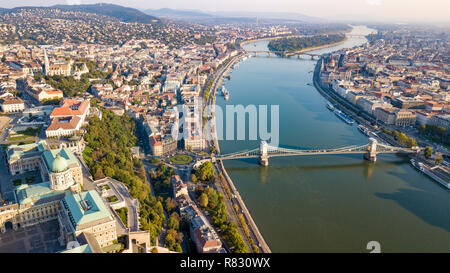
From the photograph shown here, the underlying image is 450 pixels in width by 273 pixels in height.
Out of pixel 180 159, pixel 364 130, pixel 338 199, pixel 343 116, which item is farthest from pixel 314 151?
pixel 343 116

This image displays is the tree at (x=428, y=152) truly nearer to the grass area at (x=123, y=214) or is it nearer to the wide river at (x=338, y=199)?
the wide river at (x=338, y=199)

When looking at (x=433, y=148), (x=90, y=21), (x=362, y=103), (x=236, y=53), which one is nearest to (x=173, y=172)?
(x=433, y=148)

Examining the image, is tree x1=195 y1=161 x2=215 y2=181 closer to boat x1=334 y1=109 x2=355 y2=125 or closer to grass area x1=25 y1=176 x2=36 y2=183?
grass area x1=25 y1=176 x2=36 y2=183

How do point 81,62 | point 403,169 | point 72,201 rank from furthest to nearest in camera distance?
1. point 81,62
2. point 403,169
3. point 72,201
